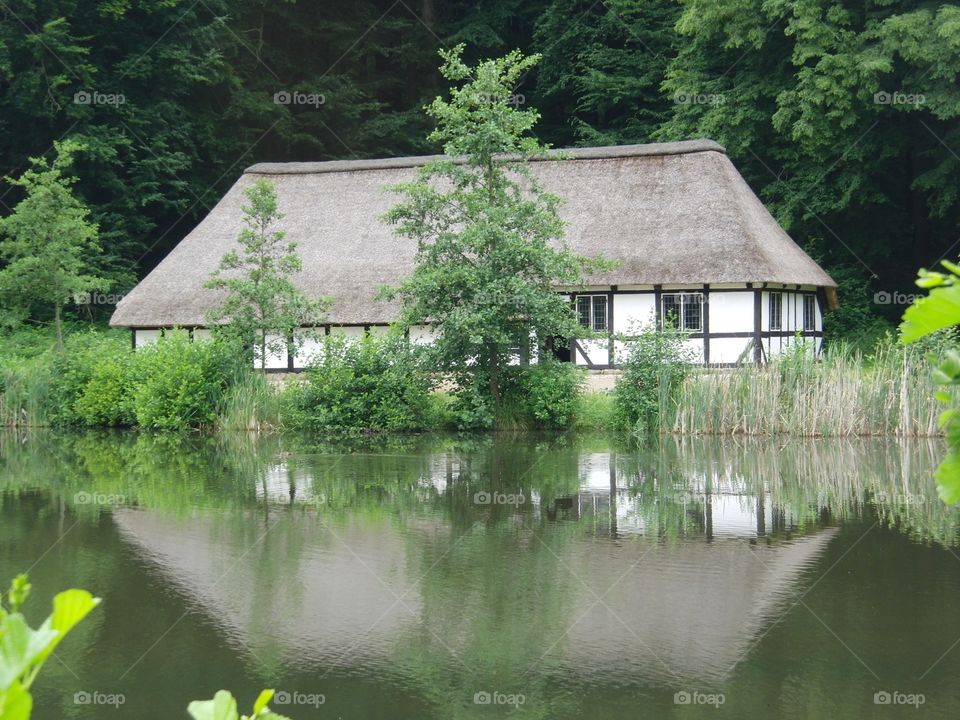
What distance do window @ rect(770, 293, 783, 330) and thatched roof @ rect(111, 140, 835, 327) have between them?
643mm

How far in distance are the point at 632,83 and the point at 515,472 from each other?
20939 mm

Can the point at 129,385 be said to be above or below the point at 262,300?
below

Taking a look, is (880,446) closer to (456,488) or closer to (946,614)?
(456,488)

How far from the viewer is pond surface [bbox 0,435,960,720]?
606 centimetres

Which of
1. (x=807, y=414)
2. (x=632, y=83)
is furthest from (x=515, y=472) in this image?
(x=632, y=83)

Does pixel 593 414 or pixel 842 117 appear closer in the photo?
pixel 593 414

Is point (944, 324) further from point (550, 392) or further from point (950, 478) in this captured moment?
point (550, 392)

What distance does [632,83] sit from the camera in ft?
104
